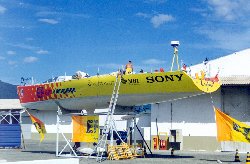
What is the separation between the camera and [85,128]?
24234 millimetres

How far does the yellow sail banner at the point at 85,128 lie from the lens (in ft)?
78.7

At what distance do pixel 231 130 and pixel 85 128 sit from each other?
9.34 meters

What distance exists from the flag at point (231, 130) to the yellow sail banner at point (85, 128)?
26.0 ft

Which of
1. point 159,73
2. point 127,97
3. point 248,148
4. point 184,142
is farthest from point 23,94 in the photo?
point 248,148

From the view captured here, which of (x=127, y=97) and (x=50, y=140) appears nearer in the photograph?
(x=127, y=97)

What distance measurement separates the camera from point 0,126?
3684cm

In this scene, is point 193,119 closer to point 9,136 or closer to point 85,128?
point 85,128

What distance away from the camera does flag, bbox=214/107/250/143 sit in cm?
1927

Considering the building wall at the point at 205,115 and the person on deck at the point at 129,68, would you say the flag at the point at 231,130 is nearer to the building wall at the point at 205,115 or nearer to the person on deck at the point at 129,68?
the person on deck at the point at 129,68

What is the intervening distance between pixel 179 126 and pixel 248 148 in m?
6.75

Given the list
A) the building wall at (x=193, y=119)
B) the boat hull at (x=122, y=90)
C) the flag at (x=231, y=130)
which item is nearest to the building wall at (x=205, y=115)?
the building wall at (x=193, y=119)

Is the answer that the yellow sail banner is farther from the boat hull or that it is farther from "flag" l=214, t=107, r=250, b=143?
"flag" l=214, t=107, r=250, b=143

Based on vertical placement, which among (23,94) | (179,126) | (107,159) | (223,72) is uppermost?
(223,72)

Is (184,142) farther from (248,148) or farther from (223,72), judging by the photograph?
(223,72)
